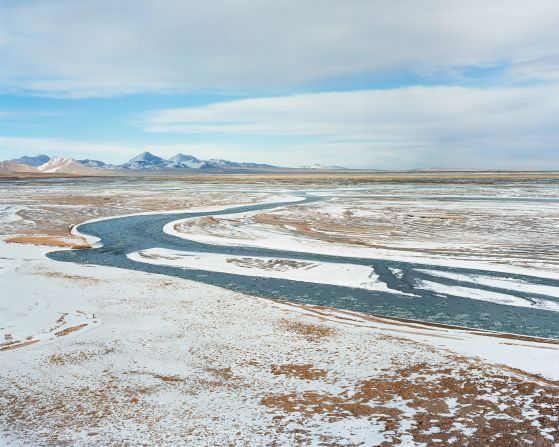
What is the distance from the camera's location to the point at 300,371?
9172 mm

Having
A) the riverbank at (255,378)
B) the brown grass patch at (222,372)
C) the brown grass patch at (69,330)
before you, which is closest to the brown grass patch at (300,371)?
the riverbank at (255,378)

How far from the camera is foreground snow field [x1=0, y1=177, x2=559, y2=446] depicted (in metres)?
7.04

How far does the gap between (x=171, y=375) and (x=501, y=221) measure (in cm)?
2694

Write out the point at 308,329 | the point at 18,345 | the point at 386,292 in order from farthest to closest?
the point at 386,292 < the point at 308,329 < the point at 18,345

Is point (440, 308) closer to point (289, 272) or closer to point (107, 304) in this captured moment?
point (289, 272)

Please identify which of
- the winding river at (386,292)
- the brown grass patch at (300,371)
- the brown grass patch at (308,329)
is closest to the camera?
the brown grass patch at (300,371)

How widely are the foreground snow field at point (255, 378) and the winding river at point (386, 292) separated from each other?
3.51 feet

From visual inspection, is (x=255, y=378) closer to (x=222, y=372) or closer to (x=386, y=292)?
(x=222, y=372)

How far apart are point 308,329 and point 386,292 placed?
4.67 meters

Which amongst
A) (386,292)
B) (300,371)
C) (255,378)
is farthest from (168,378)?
(386,292)

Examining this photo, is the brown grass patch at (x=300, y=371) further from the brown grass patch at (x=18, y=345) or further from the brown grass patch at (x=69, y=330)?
the brown grass patch at (x=18, y=345)

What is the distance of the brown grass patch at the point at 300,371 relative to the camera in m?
8.95

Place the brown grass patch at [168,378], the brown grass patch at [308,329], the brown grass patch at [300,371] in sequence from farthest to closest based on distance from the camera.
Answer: the brown grass patch at [308,329] → the brown grass patch at [300,371] → the brown grass patch at [168,378]

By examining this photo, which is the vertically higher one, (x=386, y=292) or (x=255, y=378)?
(x=386, y=292)
